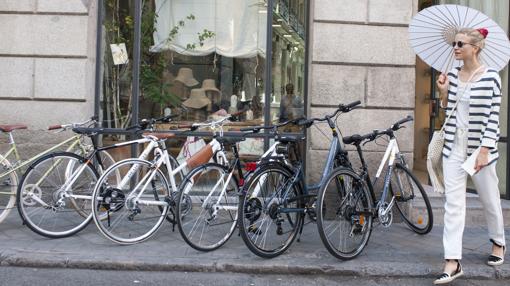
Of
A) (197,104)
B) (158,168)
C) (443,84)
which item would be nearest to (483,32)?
(443,84)

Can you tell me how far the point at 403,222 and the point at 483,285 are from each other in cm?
217

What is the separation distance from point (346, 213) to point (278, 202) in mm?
684

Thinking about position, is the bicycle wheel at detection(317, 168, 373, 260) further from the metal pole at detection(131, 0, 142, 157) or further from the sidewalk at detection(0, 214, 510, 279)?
the metal pole at detection(131, 0, 142, 157)

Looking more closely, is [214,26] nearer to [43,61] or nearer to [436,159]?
[43,61]

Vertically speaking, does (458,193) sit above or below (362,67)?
below

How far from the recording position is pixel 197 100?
826 cm

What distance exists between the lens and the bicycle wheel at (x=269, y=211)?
534 centimetres

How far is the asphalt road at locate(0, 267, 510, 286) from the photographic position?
500 cm

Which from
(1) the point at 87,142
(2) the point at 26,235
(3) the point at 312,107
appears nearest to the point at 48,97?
(1) the point at 87,142

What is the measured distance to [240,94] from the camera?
823 centimetres

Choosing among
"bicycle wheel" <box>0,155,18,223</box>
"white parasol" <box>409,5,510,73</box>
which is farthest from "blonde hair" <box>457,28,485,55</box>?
"bicycle wheel" <box>0,155,18,223</box>

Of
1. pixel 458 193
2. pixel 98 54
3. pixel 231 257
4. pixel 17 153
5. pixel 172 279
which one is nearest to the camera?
pixel 458 193

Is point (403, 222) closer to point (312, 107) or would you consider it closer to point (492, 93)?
point (312, 107)

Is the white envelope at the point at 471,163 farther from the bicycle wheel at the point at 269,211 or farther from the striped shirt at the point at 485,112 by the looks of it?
the bicycle wheel at the point at 269,211
